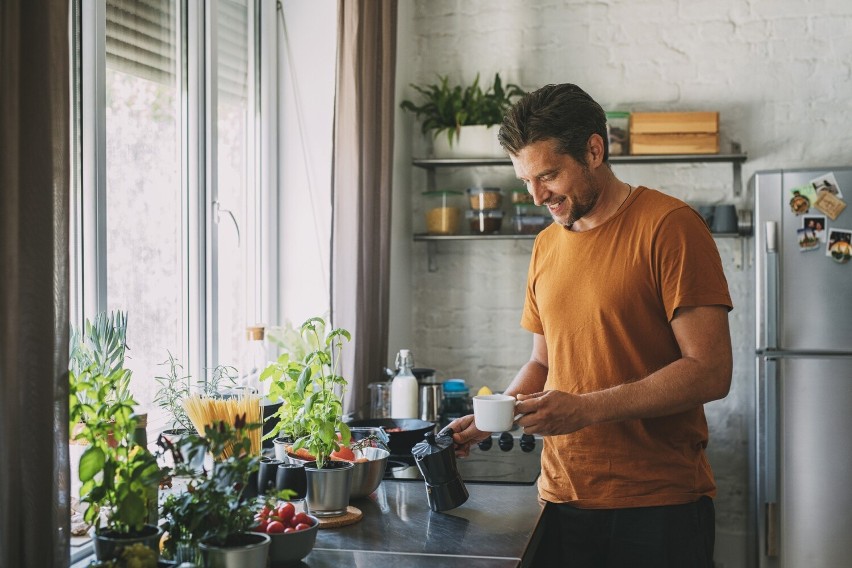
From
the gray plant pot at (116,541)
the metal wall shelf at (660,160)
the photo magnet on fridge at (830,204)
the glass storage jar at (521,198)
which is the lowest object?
the gray plant pot at (116,541)

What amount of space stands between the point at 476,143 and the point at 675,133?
0.76 metres

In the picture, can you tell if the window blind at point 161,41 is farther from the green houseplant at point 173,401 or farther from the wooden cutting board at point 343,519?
the wooden cutting board at point 343,519

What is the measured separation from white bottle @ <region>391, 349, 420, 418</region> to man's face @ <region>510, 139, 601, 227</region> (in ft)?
3.37

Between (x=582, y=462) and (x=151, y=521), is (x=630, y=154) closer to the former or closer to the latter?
(x=582, y=462)

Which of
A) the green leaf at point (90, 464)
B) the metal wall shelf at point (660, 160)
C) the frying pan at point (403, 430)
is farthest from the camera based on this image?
the metal wall shelf at point (660, 160)

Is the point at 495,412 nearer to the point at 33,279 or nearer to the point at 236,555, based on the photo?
the point at 236,555

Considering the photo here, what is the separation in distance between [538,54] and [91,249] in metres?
2.26

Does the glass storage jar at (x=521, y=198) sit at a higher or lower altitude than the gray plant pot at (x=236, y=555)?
higher

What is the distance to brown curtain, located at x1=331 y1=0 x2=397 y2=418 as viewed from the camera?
2922 millimetres

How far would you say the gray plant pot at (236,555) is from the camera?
1.42 m

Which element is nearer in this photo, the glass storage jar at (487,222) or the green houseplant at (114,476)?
the green houseplant at (114,476)

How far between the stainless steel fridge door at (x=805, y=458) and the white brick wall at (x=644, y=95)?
279 mm

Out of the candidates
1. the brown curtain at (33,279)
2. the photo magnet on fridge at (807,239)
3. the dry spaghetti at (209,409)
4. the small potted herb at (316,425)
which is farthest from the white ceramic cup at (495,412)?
the photo magnet on fridge at (807,239)

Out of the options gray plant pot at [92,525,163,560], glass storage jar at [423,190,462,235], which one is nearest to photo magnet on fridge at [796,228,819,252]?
glass storage jar at [423,190,462,235]
